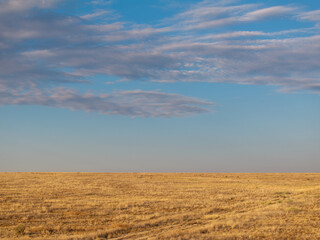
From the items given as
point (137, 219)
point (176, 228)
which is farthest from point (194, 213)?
point (176, 228)

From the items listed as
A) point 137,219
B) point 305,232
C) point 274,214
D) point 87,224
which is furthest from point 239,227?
point 87,224

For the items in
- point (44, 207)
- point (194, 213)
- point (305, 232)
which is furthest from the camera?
point (44, 207)

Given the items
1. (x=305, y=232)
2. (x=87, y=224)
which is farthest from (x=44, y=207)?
(x=305, y=232)

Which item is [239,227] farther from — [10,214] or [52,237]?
[10,214]

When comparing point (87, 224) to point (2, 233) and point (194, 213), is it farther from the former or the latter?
point (194, 213)

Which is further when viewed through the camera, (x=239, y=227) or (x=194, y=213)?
(x=194, y=213)

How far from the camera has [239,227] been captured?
22.7 meters

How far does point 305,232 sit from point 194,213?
9.33 meters

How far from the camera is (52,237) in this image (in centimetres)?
2102

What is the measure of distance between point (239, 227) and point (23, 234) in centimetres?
1234

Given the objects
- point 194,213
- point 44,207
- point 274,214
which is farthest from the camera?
point 44,207

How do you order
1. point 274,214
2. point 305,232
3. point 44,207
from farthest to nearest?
point 44,207
point 274,214
point 305,232

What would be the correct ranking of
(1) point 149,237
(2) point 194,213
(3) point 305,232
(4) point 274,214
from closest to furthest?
(1) point 149,237 < (3) point 305,232 < (4) point 274,214 < (2) point 194,213

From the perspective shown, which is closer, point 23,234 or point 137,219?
point 23,234
